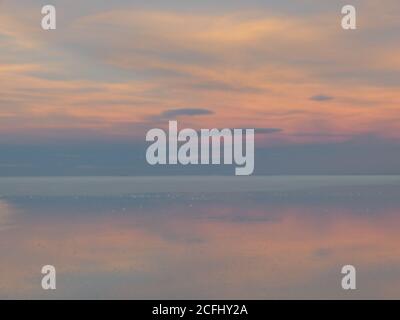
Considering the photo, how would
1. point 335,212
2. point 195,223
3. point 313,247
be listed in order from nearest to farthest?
1. point 313,247
2. point 195,223
3. point 335,212

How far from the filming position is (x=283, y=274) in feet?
66.1

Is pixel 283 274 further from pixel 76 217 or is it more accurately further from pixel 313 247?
pixel 76 217

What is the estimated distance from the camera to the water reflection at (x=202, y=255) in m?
18.0

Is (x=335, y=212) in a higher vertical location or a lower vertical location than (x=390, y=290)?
higher

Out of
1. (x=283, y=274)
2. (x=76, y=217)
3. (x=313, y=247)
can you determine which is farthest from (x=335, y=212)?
(x=283, y=274)

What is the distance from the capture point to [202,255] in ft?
78.9

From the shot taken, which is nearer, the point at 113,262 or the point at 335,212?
the point at 113,262

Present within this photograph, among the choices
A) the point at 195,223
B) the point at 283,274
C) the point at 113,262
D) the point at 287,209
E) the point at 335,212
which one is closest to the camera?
the point at 283,274

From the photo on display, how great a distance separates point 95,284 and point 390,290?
998 cm

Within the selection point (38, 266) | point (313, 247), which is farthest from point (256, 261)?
point (38, 266)

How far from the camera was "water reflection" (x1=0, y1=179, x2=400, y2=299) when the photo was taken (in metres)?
18.0
